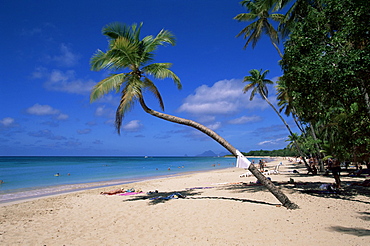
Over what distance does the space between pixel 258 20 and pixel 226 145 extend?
11.6 meters

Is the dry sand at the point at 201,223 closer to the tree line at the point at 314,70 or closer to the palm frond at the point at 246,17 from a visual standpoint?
the tree line at the point at 314,70

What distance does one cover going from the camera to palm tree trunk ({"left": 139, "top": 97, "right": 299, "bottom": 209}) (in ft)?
21.6

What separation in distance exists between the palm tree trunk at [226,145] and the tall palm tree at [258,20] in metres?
9.70

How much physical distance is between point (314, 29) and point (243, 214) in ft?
20.5

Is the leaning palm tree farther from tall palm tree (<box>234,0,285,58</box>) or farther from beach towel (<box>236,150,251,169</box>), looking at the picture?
tall palm tree (<box>234,0,285,58</box>)

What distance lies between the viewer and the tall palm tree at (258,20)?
Answer: 1454 centimetres

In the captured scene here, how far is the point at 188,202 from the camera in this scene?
8.00 m

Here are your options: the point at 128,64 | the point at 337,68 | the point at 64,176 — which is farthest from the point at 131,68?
the point at 64,176

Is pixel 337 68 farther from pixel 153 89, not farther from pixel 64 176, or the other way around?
pixel 64 176

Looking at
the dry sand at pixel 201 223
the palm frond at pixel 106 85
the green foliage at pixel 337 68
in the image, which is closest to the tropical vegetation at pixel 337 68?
Result: the green foliage at pixel 337 68

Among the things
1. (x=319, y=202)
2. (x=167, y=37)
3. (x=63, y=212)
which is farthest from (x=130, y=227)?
(x=167, y=37)

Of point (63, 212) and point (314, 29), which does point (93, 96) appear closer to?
point (63, 212)

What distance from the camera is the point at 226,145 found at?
710 cm

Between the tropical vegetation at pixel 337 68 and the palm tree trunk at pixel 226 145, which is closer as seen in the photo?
the tropical vegetation at pixel 337 68
